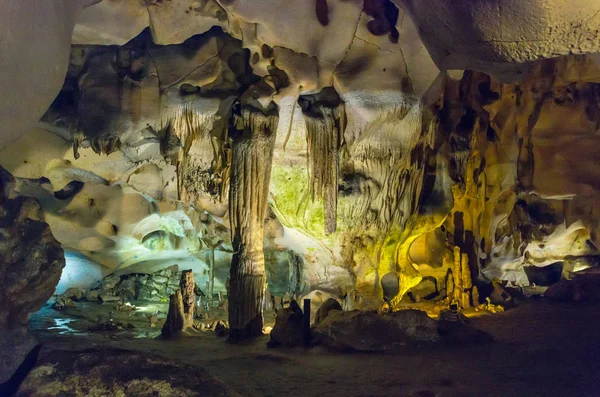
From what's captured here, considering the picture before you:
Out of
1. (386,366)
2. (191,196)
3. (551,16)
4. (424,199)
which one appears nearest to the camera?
(551,16)

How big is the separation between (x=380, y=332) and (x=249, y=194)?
8.89 ft

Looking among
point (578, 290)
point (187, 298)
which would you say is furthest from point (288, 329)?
point (578, 290)

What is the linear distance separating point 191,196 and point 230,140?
63.4 inches

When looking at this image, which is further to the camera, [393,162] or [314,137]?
[393,162]

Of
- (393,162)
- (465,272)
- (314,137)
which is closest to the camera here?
(314,137)

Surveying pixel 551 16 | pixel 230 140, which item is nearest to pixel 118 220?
pixel 230 140

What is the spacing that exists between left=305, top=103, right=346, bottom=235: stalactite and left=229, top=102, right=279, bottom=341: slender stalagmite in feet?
1.88

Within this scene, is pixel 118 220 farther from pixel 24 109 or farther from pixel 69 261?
pixel 24 109

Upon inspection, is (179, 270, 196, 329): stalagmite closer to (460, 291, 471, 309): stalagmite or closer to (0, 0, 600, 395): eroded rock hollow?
(0, 0, 600, 395): eroded rock hollow

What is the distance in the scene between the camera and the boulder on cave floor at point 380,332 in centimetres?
644

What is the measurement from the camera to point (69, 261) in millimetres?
12930

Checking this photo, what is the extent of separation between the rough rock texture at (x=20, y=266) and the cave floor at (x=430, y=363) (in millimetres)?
453

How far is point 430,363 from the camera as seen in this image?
5707 millimetres

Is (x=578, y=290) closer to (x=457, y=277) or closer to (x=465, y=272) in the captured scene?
(x=465, y=272)
